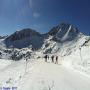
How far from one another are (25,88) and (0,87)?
125 cm

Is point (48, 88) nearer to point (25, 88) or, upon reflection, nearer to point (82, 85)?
point (25, 88)

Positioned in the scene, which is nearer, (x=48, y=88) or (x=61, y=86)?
(x=48, y=88)

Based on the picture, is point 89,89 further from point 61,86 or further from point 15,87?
point 15,87

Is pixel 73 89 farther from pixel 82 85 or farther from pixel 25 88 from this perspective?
pixel 25 88

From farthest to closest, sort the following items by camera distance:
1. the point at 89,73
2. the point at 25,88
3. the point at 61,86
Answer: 1. the point at 89,73
2. the point at 61,86
3. the point at 25,88

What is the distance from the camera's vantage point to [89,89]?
9.17m

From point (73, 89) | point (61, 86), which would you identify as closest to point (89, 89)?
point (73, 89)

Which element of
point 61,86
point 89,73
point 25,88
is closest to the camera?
point 25,88

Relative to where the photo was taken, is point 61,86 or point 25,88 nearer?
point 25,88

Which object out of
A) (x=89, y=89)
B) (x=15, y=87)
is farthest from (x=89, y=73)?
Answer: (x=15, y=87)

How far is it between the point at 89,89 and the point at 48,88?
2073mm

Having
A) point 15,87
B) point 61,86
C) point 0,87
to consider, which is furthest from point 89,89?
point 0,87

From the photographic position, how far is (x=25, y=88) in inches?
356

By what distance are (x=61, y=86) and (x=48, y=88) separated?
40.5 inches
